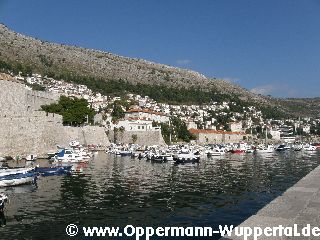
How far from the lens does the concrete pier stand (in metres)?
7.29

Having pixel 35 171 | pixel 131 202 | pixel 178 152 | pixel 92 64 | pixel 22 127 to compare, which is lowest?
pixel 131 202

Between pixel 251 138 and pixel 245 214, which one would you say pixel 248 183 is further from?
pixel 251 138

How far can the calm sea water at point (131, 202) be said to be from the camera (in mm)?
13547

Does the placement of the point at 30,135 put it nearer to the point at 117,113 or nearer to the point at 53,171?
the point at 53,171

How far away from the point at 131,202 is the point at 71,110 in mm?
46637

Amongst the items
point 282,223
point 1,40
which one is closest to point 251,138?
point 1,40

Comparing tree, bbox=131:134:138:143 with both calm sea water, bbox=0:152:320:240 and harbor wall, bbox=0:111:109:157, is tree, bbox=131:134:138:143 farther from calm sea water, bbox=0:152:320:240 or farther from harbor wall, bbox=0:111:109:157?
calm sea water, bbox=0:152:320:240

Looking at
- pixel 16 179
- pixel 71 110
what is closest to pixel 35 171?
pixel 16 179

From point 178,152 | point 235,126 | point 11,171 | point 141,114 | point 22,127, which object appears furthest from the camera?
point 235,126

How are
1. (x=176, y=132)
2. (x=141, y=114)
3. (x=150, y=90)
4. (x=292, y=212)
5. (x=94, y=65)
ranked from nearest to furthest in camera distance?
(x=292, y=212) → (x=176, y=132) → (x=141, y=114) → (x=150, y=90) → (x=94, y=65)

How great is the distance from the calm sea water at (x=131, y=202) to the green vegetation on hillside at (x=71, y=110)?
115 feet

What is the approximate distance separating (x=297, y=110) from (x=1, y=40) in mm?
137176

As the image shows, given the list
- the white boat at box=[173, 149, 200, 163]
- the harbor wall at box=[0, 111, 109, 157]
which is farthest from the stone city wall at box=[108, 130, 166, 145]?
the white boat at box=[173, 149, 200, 163]

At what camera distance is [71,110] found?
61812 millimetres
